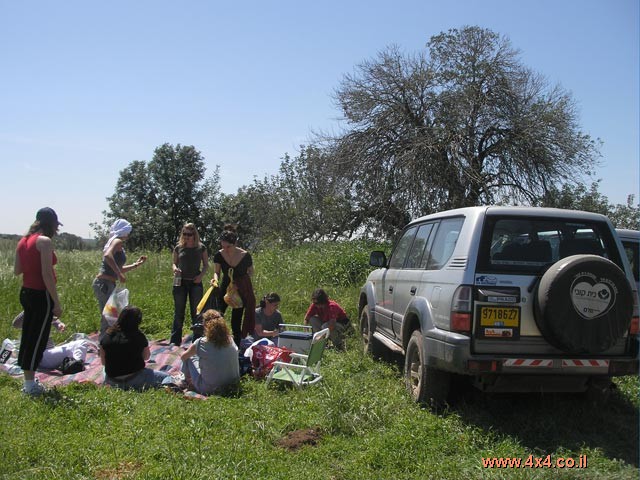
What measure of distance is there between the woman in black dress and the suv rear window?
4.10m

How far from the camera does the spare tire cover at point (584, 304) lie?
4590 mm

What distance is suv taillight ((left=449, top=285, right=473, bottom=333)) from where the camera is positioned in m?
4.73

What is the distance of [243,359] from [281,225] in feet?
48.3

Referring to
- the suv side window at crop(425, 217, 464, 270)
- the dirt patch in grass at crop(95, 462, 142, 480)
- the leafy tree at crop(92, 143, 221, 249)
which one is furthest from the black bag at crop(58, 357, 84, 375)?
the leafy tree at crop(92, 143, 221, 249)

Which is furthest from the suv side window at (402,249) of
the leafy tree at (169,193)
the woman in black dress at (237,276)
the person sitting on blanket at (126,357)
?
the leafy tree at (169,193)

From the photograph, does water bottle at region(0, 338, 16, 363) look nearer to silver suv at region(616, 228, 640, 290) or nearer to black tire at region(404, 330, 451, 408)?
black tire at region(404, 330, 451, 408)

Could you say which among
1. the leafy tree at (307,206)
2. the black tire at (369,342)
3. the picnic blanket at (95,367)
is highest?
the leafy tree at (307,206)

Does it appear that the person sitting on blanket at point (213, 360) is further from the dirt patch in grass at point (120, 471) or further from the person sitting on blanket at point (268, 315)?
the person sitting on blanket at point (268, 315)

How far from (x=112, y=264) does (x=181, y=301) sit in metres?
1.17

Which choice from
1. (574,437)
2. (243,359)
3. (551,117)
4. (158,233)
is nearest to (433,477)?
(574,437)

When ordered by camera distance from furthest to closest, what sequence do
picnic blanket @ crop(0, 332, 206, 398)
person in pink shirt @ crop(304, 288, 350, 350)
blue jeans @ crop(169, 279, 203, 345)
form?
person in pink shirt @ crop(304, 288, 350, 350)
blue jeans @ crop(169, 279, 203, 345)
picnic blanket @ crop(0, 332, 206, 398)

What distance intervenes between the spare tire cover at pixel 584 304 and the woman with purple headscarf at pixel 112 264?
554cm

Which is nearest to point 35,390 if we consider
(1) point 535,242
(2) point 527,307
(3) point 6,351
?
(3) point 6,351

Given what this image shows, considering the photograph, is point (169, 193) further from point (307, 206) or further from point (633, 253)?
point (633, 253)
